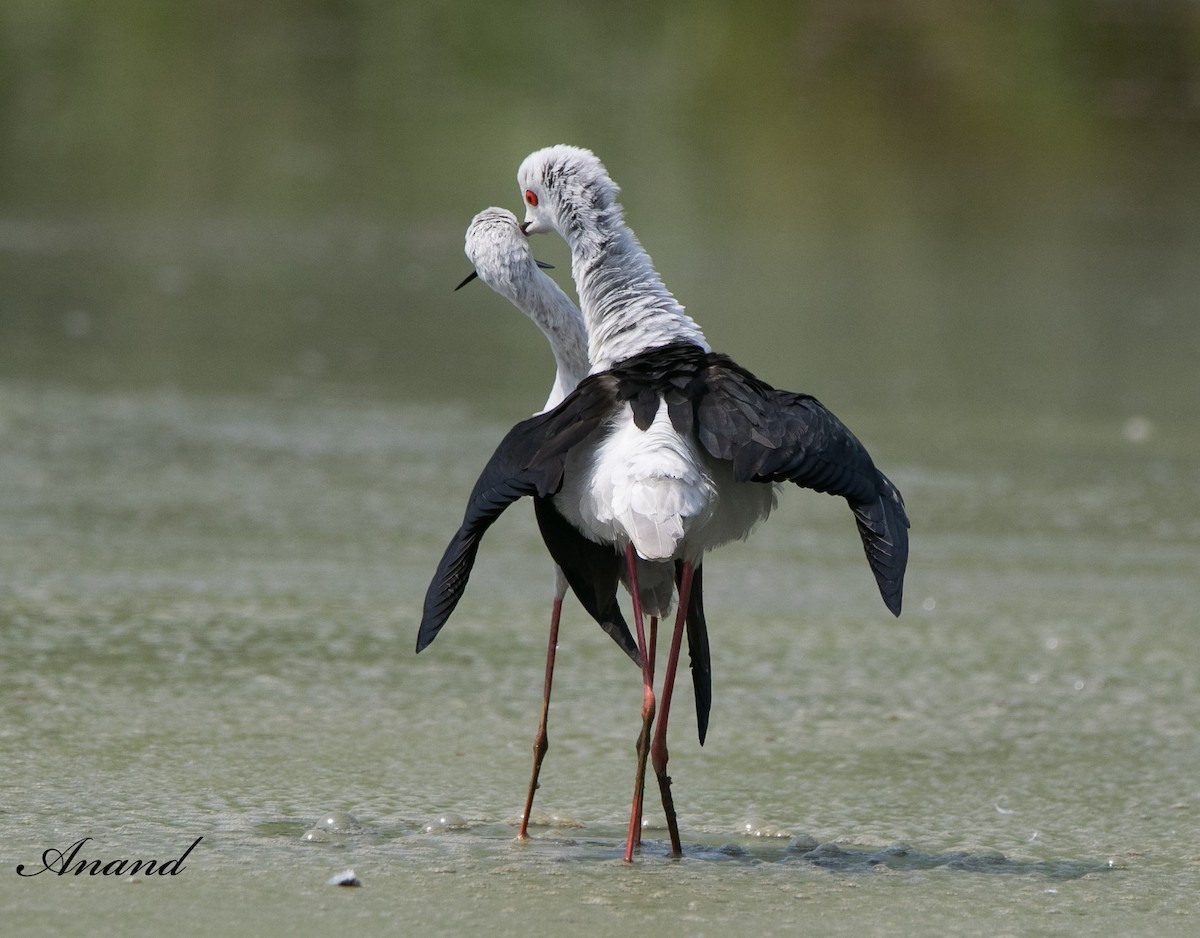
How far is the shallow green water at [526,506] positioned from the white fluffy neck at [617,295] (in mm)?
893

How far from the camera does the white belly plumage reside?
3.14m

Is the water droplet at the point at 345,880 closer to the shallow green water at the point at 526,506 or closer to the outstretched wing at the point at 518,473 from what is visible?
the shallow green water at the point at 526,506

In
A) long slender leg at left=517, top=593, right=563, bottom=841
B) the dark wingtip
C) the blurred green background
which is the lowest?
long slender leg at left=517, top=593, right=563, bottom=841

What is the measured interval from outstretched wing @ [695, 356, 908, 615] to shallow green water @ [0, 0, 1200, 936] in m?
0.56

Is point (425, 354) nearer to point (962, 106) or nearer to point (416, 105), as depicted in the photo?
point (416, 105)

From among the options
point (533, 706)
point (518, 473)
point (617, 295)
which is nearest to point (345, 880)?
point (518, 473)

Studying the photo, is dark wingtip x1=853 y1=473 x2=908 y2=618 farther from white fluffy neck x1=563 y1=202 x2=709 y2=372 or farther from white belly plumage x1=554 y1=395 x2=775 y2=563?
white fluffy neck x1=563 y1=202 x2=709 y2=372

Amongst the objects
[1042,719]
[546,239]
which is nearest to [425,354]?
[546,239]

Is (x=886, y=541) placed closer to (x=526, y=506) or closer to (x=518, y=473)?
(x=518, y=473)

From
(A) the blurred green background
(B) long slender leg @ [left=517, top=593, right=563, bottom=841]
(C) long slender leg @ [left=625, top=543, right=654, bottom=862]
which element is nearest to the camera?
(C) long slender leg @ [left=625, top=543, right=654, bottom=862]

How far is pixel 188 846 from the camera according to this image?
3193 mm

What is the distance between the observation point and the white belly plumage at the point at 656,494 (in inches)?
124

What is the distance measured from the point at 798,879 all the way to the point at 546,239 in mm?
8000
